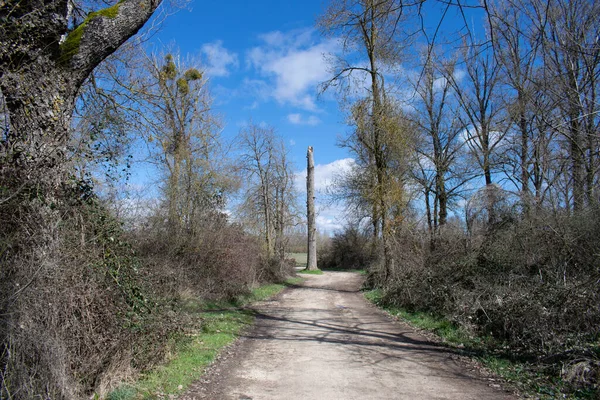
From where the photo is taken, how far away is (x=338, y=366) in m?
6.82

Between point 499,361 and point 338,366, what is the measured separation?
9.20 ft

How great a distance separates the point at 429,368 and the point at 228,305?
27.5ft

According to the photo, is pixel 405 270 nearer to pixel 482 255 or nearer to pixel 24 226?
pixel 482 255

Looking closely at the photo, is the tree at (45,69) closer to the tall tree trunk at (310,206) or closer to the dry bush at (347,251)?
the tall tree trunk at (310,206)

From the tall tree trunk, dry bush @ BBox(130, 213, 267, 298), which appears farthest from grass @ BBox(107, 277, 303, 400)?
the tall tree trunk

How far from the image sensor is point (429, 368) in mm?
6812

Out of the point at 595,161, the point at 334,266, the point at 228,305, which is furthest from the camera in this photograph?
the point at 334,266

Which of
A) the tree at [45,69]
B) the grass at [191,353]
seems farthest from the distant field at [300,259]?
the tree at [45,69]

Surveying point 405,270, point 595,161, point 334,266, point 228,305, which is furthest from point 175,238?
point 334,266

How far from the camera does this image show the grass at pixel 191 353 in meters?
5.33

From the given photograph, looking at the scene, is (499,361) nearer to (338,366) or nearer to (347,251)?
(338,366)

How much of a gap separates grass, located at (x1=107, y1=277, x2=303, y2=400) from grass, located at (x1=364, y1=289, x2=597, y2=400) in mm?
4745

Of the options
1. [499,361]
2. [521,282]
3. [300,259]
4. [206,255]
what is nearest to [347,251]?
[300,259]

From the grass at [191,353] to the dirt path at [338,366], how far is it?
0.28m
